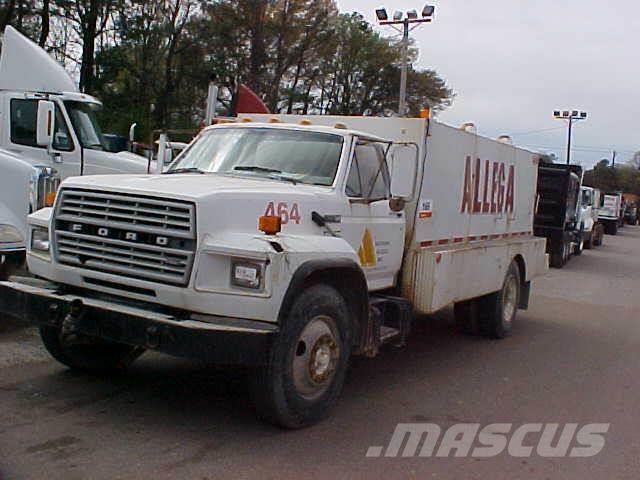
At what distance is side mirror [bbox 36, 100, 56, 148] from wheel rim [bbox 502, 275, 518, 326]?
6389mm

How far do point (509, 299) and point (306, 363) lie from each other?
216 inches

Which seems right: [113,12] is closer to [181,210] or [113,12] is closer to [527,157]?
[527,157]

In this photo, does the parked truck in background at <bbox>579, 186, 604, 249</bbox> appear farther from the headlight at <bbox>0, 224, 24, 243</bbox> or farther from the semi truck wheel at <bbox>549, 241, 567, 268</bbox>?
the headlight at <bbox>0, 224, 24, 243</bbox>

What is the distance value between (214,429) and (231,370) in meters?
1.61

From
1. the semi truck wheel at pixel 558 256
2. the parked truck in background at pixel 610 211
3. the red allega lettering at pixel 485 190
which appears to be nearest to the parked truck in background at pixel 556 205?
the semi truck wheel at pixel 558 256

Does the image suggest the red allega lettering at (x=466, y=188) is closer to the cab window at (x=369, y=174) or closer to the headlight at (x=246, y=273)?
the cab window at (x=369, y=174)

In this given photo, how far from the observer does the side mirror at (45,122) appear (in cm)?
1068

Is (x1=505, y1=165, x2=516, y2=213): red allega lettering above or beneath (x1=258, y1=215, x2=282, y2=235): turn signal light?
above

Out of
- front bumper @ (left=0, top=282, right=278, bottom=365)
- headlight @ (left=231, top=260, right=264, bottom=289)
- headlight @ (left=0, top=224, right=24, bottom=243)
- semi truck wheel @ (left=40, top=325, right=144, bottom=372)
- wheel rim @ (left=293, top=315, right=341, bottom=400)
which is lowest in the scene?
semi truck wheel @ (left=40, top=325, right=144, bottom=372)

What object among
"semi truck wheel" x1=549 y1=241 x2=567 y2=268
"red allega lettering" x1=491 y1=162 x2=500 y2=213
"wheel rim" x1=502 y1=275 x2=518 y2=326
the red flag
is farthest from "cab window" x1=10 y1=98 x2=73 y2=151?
"semi truck wheel" x1=549 y1=241 x2=567 y2=268

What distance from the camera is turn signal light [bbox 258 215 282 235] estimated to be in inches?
212

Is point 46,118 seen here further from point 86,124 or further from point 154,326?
point 154,326

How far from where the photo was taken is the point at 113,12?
32.8 metres

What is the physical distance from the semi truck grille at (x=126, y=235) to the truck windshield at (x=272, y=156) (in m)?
1.20
